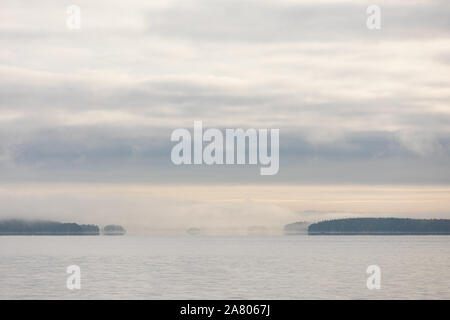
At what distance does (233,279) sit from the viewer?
126 m

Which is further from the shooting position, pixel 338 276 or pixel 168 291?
pixel 338 276
